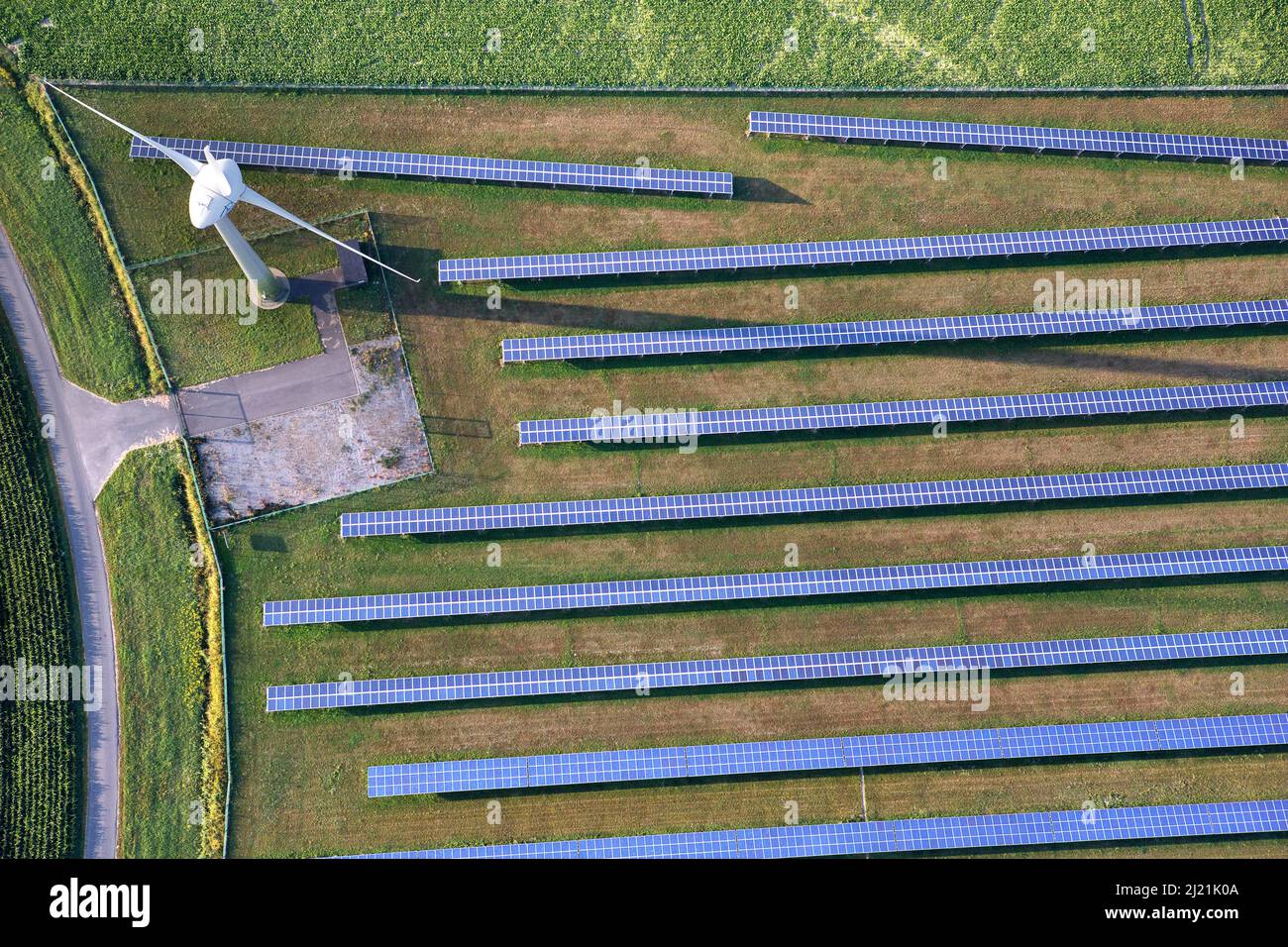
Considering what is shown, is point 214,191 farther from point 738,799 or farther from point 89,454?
point 738,799

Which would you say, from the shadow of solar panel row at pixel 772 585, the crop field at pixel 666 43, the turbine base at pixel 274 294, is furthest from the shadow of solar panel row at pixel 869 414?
the crop field at pixel 666 43

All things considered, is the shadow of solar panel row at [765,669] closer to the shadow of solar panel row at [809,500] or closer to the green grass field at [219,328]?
the shadow of solar panel row at [809,500]

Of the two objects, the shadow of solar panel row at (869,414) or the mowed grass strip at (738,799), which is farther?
the shadow of solar panel row at (869,414)

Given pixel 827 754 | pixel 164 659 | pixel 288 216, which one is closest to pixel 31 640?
pixel 164 659

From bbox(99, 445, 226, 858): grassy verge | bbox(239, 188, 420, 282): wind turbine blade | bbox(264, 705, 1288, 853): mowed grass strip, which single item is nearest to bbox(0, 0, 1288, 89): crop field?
bbox(239, 188, 420, 282): wind turbine blade

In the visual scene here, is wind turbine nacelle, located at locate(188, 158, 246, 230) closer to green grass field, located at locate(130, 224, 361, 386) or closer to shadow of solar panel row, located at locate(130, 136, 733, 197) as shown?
green grass field, located at locate(130, 224, 361, 386)
